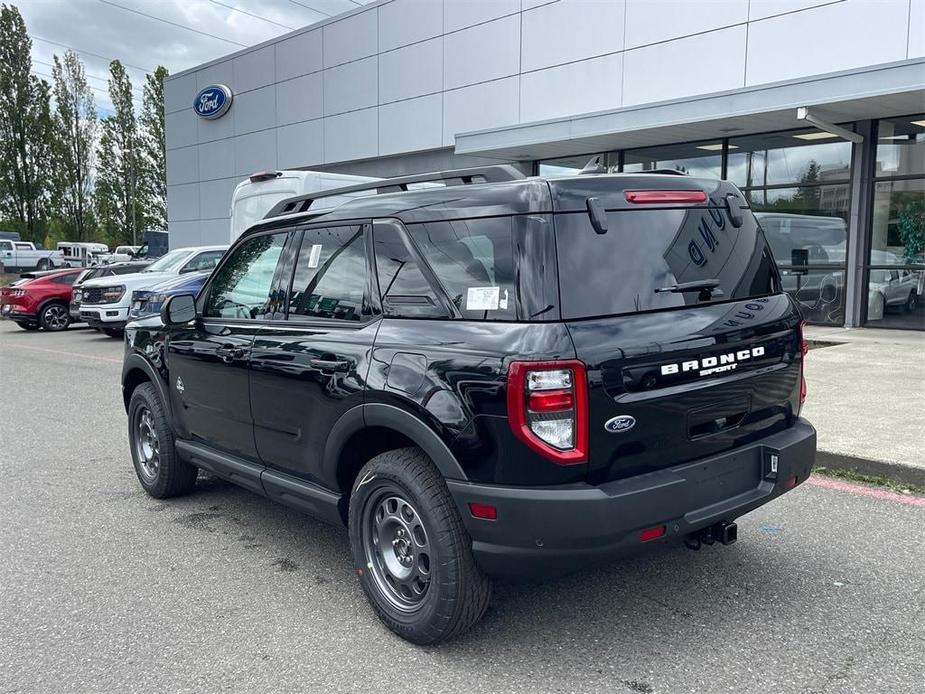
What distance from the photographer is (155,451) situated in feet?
17.1

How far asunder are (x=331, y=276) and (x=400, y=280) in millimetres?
525

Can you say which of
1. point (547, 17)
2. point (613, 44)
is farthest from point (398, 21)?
point (613, 44)

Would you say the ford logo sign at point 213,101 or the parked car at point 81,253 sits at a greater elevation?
the ford logo sign at point 213,101

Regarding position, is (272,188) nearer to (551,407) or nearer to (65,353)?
(65,353)

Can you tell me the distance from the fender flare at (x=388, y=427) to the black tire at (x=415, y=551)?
14 centimetres

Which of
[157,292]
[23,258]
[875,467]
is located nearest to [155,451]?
[875,467]

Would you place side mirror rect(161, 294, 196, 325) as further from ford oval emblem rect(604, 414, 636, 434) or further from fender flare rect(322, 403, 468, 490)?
ford oval emblem rect(604, 414, 636, 434)

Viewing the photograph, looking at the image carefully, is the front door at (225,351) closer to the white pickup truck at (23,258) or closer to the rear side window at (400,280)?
the rear side window at (400,280)

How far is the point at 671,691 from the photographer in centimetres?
279

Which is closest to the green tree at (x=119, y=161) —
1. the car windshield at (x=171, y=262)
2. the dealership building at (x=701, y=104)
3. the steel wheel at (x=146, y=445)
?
the dealership building at (x=701, y=104)

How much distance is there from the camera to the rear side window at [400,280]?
3191mm

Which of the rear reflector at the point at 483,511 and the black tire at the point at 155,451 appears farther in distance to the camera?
the black tire at the point at 155,451

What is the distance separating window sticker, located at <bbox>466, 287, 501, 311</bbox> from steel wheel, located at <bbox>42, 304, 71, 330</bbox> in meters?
18.1

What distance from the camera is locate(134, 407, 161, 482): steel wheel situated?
5.20 m
